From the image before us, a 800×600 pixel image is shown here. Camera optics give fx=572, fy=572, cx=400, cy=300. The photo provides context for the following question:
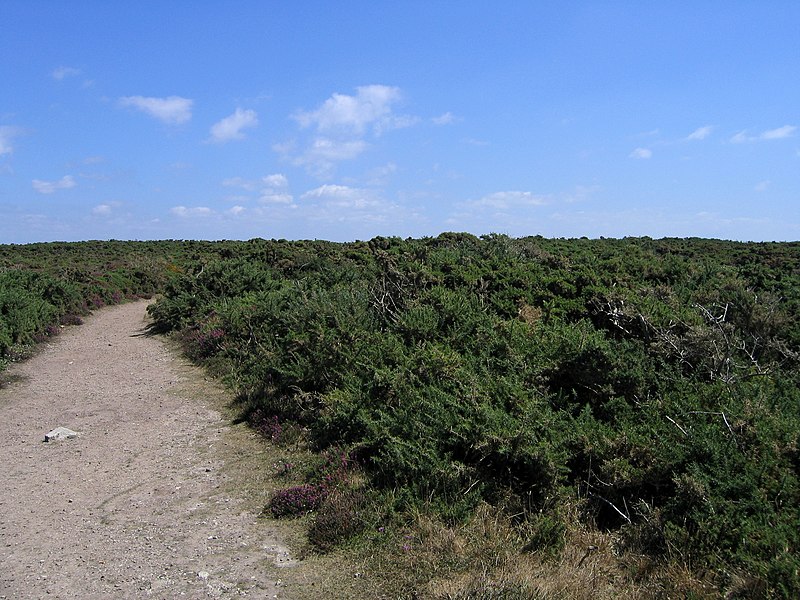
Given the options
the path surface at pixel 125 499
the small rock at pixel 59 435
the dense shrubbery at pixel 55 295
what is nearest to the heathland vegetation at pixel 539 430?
the path surface at pixel 125 499

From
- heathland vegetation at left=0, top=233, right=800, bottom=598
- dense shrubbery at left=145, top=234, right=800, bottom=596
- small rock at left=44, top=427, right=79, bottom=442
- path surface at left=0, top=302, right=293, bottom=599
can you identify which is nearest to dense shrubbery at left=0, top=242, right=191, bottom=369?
path surface at left=0, top=302, right=293, bottom=599

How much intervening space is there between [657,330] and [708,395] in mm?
1808

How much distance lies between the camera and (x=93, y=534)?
5.34m

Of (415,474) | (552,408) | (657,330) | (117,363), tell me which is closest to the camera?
(415,474)

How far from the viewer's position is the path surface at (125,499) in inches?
181

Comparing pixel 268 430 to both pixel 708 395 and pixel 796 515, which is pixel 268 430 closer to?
pixel 708 395

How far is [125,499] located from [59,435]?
8.93ft

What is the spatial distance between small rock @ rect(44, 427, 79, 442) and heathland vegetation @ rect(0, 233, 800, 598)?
8.35 ft

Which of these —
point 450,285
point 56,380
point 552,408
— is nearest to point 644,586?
point 552,408

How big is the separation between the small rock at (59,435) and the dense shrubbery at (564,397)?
8.67 ft

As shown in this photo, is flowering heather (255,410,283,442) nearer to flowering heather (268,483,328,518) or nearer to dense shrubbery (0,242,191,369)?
flowering heather (268,483,328,518)

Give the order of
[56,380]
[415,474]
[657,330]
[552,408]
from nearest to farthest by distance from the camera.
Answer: [415,474], [552,408], [657,330], [56,380]

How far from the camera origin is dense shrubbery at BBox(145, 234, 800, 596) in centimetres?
474

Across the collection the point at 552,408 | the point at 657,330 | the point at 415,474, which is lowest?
the point at 415,474
